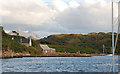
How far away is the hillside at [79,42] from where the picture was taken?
129000 mm

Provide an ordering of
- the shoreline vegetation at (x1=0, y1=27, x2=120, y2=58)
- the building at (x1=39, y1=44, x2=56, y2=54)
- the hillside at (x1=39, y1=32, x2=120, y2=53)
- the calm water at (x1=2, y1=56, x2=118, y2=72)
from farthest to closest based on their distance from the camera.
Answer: the hillside at (x1=39, y1=32, x2=120, y2=53) < the shoreline vegetation at (x1=0, y1=27, x2=120, y2=58) < the building at (x1=39, y1=44, x2=56, y2=54) < the calm water at (x1=2, y1=56, x2=118, y2=72)

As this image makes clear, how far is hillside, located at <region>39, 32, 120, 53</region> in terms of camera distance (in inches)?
5079

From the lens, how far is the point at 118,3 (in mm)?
14445

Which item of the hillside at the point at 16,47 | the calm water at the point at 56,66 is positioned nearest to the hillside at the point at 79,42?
the hillside at the point at 16,47

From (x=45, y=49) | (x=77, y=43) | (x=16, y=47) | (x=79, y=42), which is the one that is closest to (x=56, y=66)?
(x=16, y=47)

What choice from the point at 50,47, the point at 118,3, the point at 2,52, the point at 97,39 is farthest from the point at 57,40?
the point at 118,3

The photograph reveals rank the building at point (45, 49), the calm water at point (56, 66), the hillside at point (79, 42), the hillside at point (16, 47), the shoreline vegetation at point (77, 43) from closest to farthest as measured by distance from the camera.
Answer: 1. the calm water at point (56, 66)
2. the hillside at point (16, 47)
3. the building at point (45, 49)
4. the shoreline vegetation at point (77, 43)
5. the hillside at point (79, 42)

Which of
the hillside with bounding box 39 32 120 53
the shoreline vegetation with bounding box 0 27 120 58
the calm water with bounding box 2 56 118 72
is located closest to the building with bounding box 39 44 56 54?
the shoreline vegetation with bounding box 0 27 120 58

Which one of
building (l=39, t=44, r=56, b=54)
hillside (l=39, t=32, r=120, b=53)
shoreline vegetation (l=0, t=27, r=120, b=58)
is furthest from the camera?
hillside (l=39, t=32, r=120, b=53)

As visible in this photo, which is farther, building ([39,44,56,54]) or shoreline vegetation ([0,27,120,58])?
shoreline vegetation ([0,27,120,58])

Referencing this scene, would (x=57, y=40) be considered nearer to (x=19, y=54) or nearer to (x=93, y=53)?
(x=93, y=53)

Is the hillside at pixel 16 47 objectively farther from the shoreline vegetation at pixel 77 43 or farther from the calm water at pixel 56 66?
the calm water at pixel 56 66

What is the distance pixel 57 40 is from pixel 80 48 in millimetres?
15068

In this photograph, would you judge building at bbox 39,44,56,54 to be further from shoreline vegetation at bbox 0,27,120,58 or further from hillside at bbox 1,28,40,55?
hillside at bbox 1,28,40,55
